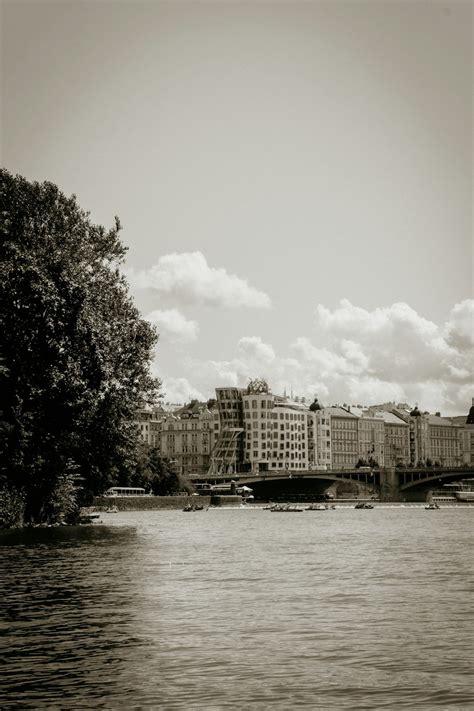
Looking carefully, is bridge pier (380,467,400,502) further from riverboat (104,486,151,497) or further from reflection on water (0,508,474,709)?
reflection on water (0,508,474,709)

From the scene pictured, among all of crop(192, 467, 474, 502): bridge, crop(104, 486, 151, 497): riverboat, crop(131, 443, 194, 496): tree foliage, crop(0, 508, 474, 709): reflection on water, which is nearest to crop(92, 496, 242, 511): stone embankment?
crop(131, 443, 194, 496): tree foliage

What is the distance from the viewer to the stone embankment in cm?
14510

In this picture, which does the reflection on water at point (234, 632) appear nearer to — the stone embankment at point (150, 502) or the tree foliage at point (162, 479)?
the stone embankment at point (150, 502)

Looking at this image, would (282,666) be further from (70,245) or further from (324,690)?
(70,245)

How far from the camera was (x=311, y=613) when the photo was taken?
26.3m

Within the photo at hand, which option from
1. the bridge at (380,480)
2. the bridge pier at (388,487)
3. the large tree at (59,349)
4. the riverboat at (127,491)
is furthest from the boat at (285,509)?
the large tree at (59,349)

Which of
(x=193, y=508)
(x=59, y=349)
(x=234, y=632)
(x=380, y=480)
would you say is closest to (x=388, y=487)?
(x=380, y=480)

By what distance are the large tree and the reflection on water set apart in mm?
10985

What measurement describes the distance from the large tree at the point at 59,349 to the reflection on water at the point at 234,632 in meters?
11.0

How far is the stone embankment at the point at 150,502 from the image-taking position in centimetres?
14510

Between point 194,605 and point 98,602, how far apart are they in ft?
8.22

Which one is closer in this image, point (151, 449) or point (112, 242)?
point (112, 242)

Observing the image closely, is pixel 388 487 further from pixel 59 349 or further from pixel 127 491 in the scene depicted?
pixel 59 349

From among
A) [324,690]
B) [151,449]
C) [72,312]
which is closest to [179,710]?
[324,690]
